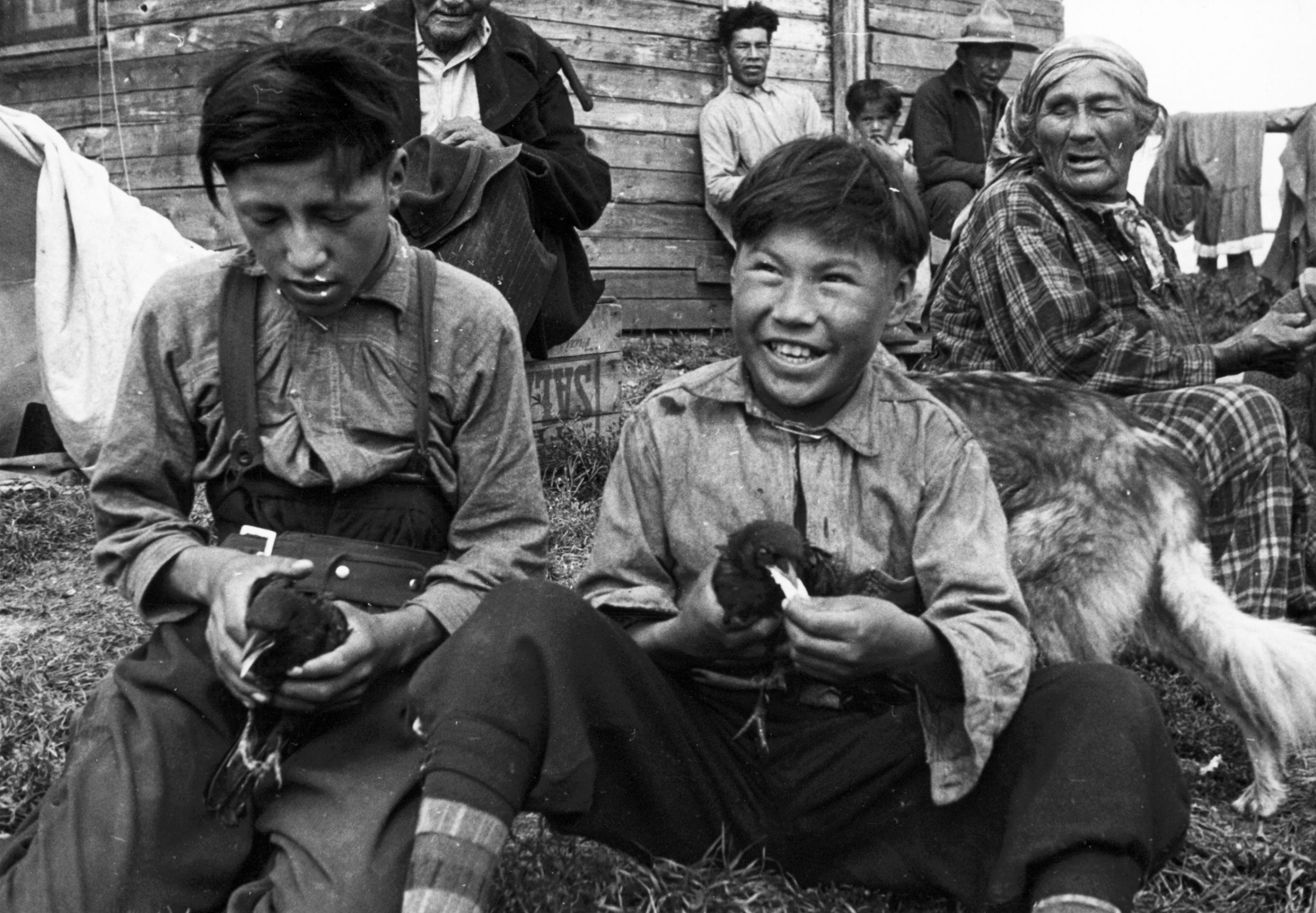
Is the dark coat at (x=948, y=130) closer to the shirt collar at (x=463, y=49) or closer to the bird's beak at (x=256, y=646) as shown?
the shirt collar at (x=463, y=49)

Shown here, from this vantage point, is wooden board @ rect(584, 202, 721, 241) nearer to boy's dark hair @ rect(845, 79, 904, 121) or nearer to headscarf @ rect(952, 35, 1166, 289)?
boy's dark hair @ rect(845, 79, 904, 121)

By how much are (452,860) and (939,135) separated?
30.5ft

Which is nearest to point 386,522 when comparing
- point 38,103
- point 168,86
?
point 168,86

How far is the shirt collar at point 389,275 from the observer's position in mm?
2957

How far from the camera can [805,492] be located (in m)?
2.77

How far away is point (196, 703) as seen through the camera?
2.83 m

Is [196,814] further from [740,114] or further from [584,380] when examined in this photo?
[740,114]

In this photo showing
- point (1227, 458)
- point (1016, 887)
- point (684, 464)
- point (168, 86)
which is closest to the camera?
point (1016, 887)

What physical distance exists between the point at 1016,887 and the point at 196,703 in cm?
152

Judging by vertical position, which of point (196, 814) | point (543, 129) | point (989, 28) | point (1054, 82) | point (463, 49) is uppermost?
point (989, 28)

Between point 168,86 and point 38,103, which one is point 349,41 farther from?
point 38,103

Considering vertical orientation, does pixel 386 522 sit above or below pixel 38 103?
below

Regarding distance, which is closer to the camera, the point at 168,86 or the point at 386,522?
the point at 386,522

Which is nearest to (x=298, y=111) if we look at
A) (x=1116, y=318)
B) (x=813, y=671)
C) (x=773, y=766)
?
(x=813, y=671)
